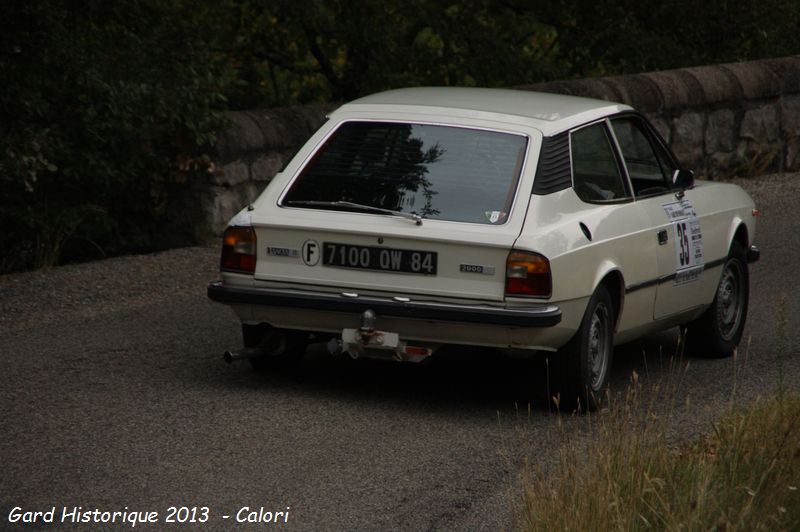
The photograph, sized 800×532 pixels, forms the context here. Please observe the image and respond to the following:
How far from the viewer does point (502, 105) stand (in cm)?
789

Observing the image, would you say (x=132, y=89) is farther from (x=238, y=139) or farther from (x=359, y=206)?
(x=359, y=206)

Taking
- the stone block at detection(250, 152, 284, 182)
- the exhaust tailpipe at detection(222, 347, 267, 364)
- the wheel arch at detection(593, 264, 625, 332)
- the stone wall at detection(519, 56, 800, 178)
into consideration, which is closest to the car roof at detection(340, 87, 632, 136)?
the wheel arch at detection(593, 264, 625, 332)

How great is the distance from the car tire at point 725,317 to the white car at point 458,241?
706mm

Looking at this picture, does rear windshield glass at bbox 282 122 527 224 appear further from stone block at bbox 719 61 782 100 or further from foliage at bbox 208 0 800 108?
stone block at bbox 719 61 782 100

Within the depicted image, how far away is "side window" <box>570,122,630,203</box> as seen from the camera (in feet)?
25.2

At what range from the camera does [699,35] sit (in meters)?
19.2

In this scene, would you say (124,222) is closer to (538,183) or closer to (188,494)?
(538,183)

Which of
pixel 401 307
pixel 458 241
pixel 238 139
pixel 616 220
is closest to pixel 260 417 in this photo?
pixel 401 307

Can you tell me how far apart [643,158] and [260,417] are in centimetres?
289

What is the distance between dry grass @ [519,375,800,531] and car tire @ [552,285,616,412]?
1391mm

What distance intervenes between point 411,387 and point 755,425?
2.42 m

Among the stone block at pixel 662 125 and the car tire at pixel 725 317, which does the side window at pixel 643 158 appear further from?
the stone block at pixel 662 125

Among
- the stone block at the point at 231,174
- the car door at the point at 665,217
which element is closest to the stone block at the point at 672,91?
the stone block at the point at 231,174

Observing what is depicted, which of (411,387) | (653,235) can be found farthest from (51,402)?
(653,235)
